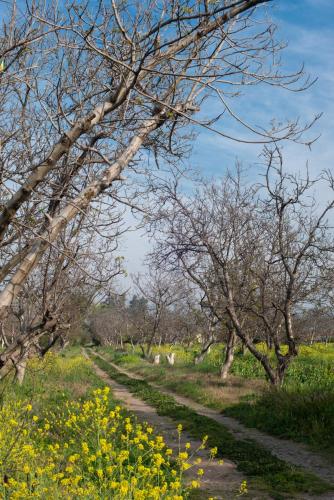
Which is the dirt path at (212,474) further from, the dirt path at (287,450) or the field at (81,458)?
the dirt path at (287,450)

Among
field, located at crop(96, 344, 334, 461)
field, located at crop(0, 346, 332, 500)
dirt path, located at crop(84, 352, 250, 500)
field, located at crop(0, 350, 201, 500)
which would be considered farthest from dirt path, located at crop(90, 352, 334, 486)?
field, located at crop(0, 350, 201, 500)

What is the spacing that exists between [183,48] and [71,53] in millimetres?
1764

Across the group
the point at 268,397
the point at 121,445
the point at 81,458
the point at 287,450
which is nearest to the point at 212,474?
the point at 121,445

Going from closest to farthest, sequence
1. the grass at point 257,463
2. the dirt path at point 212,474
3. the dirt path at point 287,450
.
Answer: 1. the dirt path at point 212,474
2. the grass at point 257,463
3. the dirt path at point 287,450

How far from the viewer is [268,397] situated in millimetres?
12297

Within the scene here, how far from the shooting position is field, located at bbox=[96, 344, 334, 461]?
32.3ft

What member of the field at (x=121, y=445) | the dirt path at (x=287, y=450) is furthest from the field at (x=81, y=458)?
the dirt path at (x=287, y=450)

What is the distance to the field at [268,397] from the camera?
986 cm

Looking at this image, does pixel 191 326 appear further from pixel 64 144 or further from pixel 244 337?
pixel 64 144

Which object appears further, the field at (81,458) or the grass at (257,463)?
the grass at (257,463)

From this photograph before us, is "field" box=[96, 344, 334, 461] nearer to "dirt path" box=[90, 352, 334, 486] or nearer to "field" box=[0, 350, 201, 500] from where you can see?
"dirt path" box=[90, 352, 334, 486]

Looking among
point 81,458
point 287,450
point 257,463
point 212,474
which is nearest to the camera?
point 81,458

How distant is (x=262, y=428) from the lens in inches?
436

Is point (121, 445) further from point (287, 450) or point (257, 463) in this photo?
point (287, 450)
